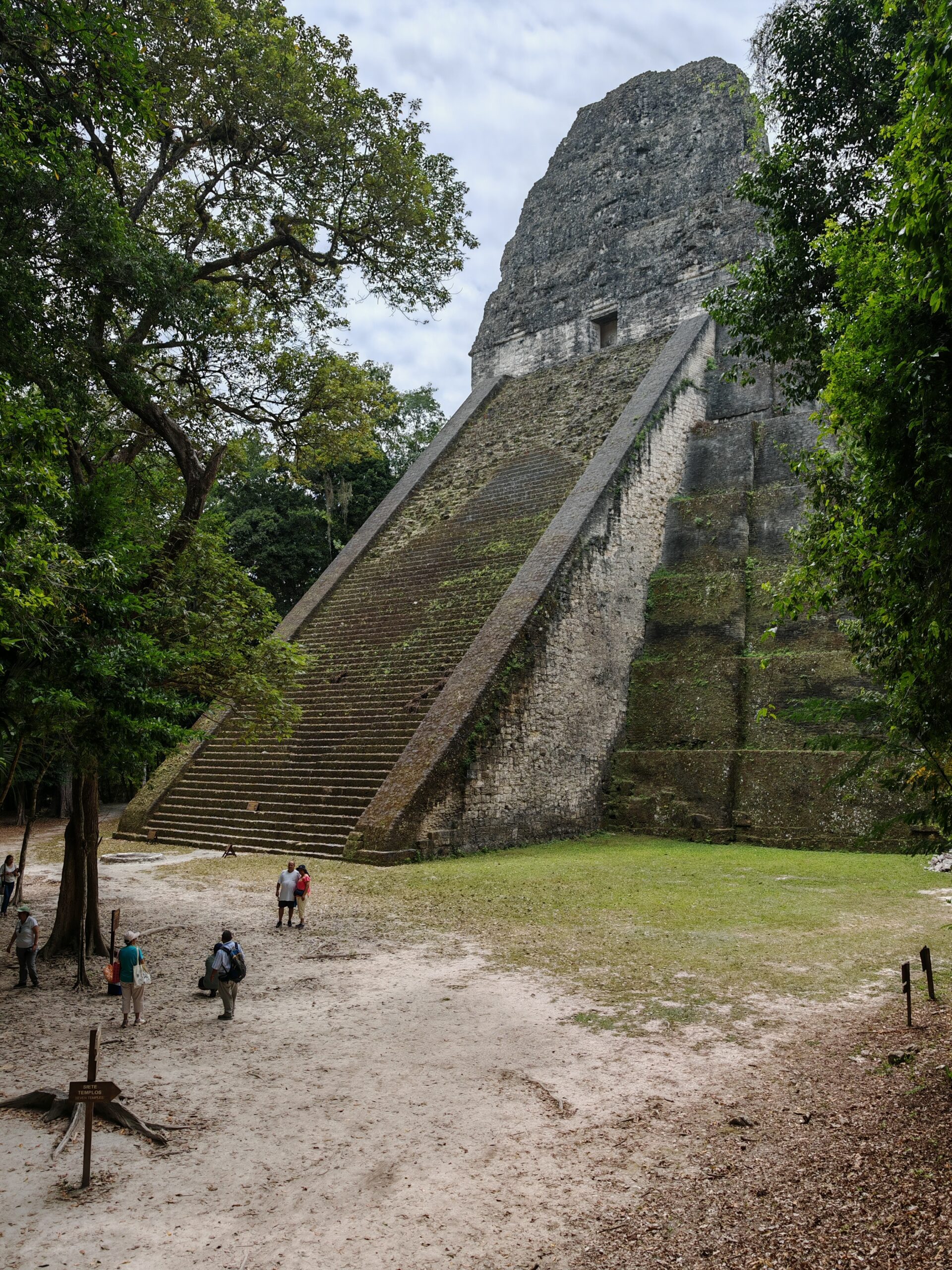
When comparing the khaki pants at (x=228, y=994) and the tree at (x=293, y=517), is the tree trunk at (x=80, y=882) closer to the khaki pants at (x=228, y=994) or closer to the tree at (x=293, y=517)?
the khaki pants at (x=228, y=994)

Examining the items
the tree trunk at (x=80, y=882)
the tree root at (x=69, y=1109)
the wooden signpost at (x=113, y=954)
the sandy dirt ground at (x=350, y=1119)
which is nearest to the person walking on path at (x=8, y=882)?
the wooden signpost at (x=113, y=954)

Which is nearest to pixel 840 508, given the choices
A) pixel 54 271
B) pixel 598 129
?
pixel 54 271

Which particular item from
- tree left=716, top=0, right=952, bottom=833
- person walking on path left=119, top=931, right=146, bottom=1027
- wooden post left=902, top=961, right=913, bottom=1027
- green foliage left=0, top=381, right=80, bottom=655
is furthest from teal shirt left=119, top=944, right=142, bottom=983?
wooden post left=902, top=961, right=913, bottom=1027

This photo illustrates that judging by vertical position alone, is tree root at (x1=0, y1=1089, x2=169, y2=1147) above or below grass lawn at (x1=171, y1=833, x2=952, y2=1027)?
below

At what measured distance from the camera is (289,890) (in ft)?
26.2

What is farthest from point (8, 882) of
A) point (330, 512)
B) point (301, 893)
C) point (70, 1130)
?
point (330, 512)

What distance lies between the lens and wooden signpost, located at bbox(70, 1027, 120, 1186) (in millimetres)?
3588

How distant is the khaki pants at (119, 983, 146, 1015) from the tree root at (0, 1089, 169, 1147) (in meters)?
1.09

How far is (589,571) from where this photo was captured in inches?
574

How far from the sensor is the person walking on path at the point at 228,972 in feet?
18.4

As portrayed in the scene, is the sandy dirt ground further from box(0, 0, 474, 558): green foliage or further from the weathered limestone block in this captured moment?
the weathered limestone block

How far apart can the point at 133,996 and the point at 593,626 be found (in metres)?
10.0

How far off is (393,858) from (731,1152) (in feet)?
23.5

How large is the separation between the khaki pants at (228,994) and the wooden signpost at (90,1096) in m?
1.87
